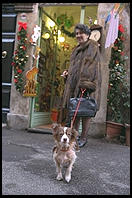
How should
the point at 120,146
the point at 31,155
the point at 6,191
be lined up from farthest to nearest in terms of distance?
1. the point at 120,146
2. the point at 31,155
3. the point at 6,191

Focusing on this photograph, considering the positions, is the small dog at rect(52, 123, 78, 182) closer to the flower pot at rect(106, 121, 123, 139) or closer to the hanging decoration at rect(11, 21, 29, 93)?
the flower pot at rect(106, 121, 123, 139)

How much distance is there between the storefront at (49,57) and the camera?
6.15 metres

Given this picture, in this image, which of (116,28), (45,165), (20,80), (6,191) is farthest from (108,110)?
(6,191)

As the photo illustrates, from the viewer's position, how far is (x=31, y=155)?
405 centimetres

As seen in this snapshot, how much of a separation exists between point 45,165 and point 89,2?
14.3 feet

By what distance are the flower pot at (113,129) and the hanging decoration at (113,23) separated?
1.77 m

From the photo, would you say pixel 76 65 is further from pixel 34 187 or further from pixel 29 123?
pixel 29 123

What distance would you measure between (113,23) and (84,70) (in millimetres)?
2057

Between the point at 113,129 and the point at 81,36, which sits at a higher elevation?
the point at 81,36

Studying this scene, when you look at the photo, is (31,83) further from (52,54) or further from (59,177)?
(59,177)

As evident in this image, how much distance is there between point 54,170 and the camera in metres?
3.37

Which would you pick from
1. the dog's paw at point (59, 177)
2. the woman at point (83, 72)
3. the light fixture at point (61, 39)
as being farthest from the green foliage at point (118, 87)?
the dog's paw at point (59, 177)

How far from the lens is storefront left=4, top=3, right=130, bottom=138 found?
6152mm

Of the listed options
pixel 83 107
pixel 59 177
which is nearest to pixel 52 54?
pixel 83 107
